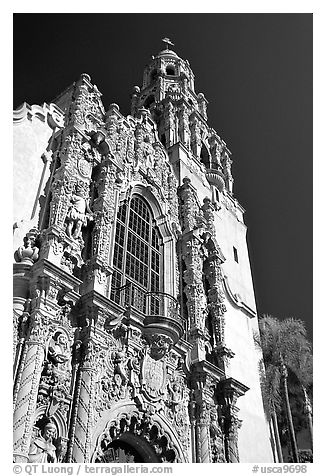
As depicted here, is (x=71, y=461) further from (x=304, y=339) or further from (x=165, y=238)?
(x=304, y=339)

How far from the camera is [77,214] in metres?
15.7

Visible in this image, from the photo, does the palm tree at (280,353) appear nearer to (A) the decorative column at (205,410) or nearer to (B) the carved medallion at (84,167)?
(A) the decorative column at (205,410)

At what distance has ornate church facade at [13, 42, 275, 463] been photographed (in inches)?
492

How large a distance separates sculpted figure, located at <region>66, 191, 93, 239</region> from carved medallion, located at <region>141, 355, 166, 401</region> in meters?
4.53

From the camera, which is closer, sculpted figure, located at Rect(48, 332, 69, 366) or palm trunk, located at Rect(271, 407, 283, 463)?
sculpted figure, located at Rect(48, 332, 69, 366)

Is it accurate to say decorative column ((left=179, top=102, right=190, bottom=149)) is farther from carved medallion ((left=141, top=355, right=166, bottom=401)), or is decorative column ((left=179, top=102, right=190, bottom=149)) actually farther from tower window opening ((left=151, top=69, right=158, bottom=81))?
carved medallion ((left=141, top=355, right=166, bottom=401))

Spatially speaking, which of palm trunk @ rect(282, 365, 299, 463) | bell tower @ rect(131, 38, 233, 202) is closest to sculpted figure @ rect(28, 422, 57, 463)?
palm trunk @ rect(282, 365, 299, 463)

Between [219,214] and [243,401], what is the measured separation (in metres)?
10.7

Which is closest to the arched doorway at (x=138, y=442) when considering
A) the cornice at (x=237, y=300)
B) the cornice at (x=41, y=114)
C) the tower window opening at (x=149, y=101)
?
the cornice at (x=237, y=300)

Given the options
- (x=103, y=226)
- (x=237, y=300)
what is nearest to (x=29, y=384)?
(x=103, y=226)

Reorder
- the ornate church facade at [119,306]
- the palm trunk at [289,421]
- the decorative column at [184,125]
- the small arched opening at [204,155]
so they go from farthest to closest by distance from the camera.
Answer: the small arched opening at [204,155] < the decorative column at [184,125] < the palm trunk at [289,421] < the ornate church facade at [119,306]

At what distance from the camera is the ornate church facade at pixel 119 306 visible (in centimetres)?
1249

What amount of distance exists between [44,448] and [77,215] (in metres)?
7.00

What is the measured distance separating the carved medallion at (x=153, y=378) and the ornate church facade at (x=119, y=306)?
5 centimetres
